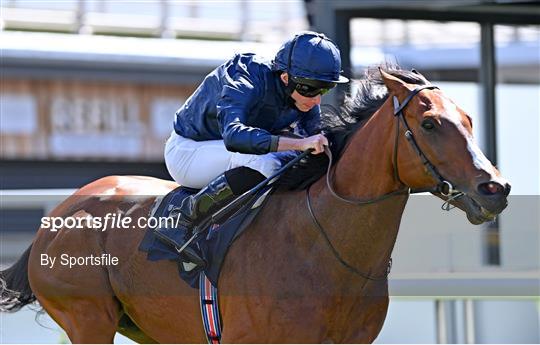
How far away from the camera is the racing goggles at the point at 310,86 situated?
3.63 metres

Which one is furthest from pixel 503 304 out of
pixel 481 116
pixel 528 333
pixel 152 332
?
pixel 152 332

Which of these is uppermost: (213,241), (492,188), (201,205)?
(492,188)

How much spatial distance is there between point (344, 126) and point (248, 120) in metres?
0.34

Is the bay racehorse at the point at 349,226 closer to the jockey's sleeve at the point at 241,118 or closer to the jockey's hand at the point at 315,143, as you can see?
the jockey's hand at the point at 315,143

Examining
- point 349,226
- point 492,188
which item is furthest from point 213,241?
point 492,188

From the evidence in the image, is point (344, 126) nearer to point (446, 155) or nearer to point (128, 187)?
point (446, 155)

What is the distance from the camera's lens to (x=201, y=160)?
12.8 ft

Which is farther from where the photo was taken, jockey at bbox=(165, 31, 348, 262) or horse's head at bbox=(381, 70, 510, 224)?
jockey at bbox=(165, 31, 348, 262)

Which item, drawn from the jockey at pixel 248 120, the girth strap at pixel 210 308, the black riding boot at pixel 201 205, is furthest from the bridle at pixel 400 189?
the girth strap at pixel 210 308

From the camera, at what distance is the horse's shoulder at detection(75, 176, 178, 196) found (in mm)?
4168

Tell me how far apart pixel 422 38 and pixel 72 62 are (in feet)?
11.2

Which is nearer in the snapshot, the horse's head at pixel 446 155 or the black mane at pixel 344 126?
the horse's head at pixel 446 155

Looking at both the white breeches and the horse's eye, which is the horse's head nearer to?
the horse's eye

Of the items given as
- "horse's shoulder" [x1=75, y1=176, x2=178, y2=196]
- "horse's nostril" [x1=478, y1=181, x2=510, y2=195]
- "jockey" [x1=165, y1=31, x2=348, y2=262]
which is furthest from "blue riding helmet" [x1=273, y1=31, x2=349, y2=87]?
"horse's shoulder" [x1=75, y1=176, x2=178, y2=196]
